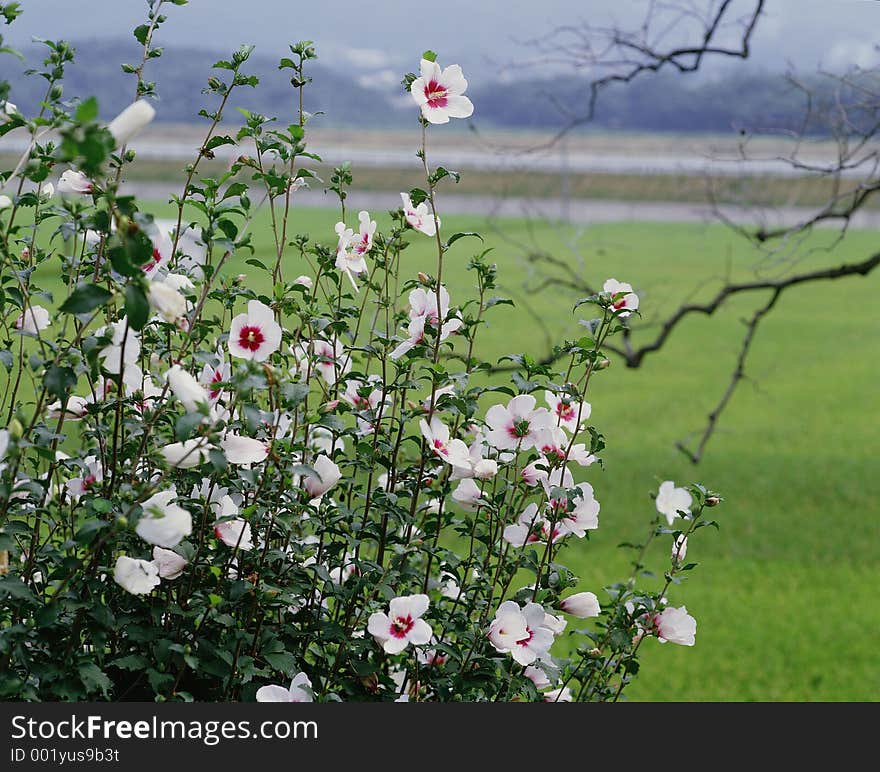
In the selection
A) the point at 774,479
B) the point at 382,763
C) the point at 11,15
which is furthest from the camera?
the point at 774,479

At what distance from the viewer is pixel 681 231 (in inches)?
511

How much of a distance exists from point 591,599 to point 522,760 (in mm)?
244

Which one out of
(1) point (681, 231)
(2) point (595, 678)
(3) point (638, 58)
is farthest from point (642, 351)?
(1) point (681, 231)

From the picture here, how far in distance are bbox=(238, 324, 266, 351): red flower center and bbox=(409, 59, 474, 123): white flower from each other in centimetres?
30

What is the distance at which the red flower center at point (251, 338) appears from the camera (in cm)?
97

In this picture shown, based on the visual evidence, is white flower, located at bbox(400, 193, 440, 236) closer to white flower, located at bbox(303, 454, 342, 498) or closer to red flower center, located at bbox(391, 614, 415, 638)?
white flower, located at bbox(303, 454, 342, 498)

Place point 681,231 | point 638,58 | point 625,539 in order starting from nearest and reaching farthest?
point 638,58
point 625,539
point 681,231

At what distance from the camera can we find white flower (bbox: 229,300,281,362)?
3.15 ft

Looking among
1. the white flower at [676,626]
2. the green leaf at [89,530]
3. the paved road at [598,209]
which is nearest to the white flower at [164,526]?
the green leaf at [89,530]

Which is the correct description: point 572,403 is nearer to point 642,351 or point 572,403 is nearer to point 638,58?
point 642,351

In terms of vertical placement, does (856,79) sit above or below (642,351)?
above

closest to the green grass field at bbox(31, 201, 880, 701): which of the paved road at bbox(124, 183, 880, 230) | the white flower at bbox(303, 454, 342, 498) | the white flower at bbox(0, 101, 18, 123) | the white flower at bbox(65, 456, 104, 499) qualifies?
the white flower at bbox(303, 454, 342, 498)

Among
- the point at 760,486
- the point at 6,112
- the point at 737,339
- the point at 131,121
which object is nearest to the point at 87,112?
the point at 131,121

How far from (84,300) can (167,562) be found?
313 millimetres
